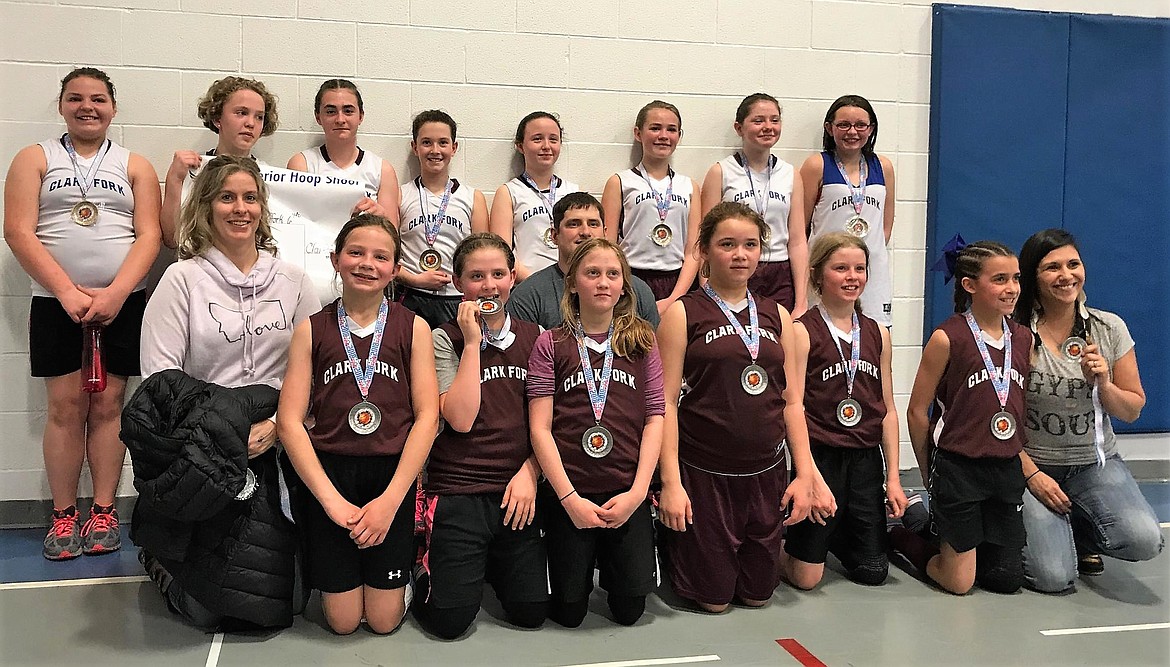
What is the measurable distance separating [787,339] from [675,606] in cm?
100

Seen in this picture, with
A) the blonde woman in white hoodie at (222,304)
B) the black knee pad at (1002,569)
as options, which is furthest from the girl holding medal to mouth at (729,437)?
the blonde woman in white hoodie at (222,304)

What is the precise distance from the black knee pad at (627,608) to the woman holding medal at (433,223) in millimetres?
1520

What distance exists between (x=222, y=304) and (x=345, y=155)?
51.8 inches

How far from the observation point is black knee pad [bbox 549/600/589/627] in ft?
9.57

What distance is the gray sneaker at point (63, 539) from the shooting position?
11.6 ft

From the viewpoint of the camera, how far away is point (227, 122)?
12.3ft

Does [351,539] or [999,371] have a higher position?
[999,371]

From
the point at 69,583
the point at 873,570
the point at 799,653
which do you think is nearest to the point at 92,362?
the point at 69,583

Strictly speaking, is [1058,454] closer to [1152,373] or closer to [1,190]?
[1152,373]

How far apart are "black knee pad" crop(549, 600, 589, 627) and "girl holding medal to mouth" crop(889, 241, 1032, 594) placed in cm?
136

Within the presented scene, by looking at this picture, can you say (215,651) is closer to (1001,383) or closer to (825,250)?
(825,250)

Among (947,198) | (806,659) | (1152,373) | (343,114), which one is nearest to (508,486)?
(806,659)

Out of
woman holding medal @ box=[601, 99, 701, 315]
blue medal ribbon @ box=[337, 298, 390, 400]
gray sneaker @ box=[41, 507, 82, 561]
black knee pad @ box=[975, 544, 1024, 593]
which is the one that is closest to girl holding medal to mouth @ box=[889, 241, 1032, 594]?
black knee pad @ box=[975, 544, 1024, 593]

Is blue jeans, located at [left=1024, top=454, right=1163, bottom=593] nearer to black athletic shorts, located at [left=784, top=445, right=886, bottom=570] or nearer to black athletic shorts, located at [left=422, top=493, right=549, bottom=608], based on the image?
black athletic shorts, located at [left=784, top=445, right=886, bottom=570]
